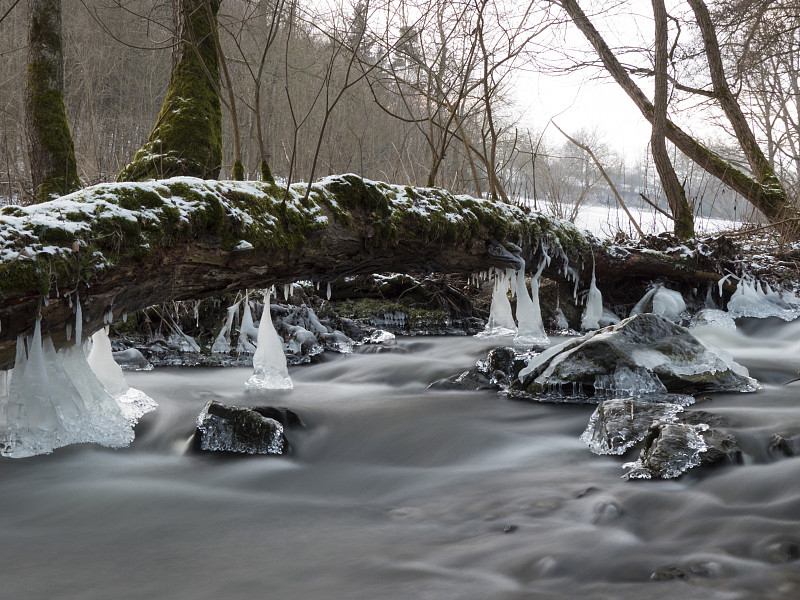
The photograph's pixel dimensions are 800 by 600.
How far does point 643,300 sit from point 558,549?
564 cm

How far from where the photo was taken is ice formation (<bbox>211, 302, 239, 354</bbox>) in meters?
6.11

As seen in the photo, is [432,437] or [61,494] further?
[432,437]

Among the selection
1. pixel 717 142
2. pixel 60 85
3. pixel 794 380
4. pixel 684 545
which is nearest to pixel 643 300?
pixel 794 380

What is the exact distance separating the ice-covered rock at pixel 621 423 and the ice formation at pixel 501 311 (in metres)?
2.28

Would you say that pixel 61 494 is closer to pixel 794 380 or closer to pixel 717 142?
pixel 794 380

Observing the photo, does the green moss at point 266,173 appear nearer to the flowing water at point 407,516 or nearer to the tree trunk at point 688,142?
the flowing water at point 407,516

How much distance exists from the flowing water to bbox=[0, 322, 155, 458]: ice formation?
0.20 m

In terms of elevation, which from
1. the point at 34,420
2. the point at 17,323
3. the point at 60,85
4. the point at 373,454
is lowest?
the point at 373,454

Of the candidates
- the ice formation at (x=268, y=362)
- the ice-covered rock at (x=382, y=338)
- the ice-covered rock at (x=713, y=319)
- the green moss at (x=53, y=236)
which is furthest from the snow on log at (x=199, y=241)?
the ice-covered rock at (x=713, y=319)

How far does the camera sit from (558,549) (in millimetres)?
2242

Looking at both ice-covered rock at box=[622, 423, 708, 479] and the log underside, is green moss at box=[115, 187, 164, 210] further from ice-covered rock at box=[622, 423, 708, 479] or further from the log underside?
ice-covered rock at box=[622, 423, 708, 479]

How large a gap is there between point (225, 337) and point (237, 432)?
2.76 meters

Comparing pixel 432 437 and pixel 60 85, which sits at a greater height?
A: pixel 60 85

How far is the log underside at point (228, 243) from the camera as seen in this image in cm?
259
